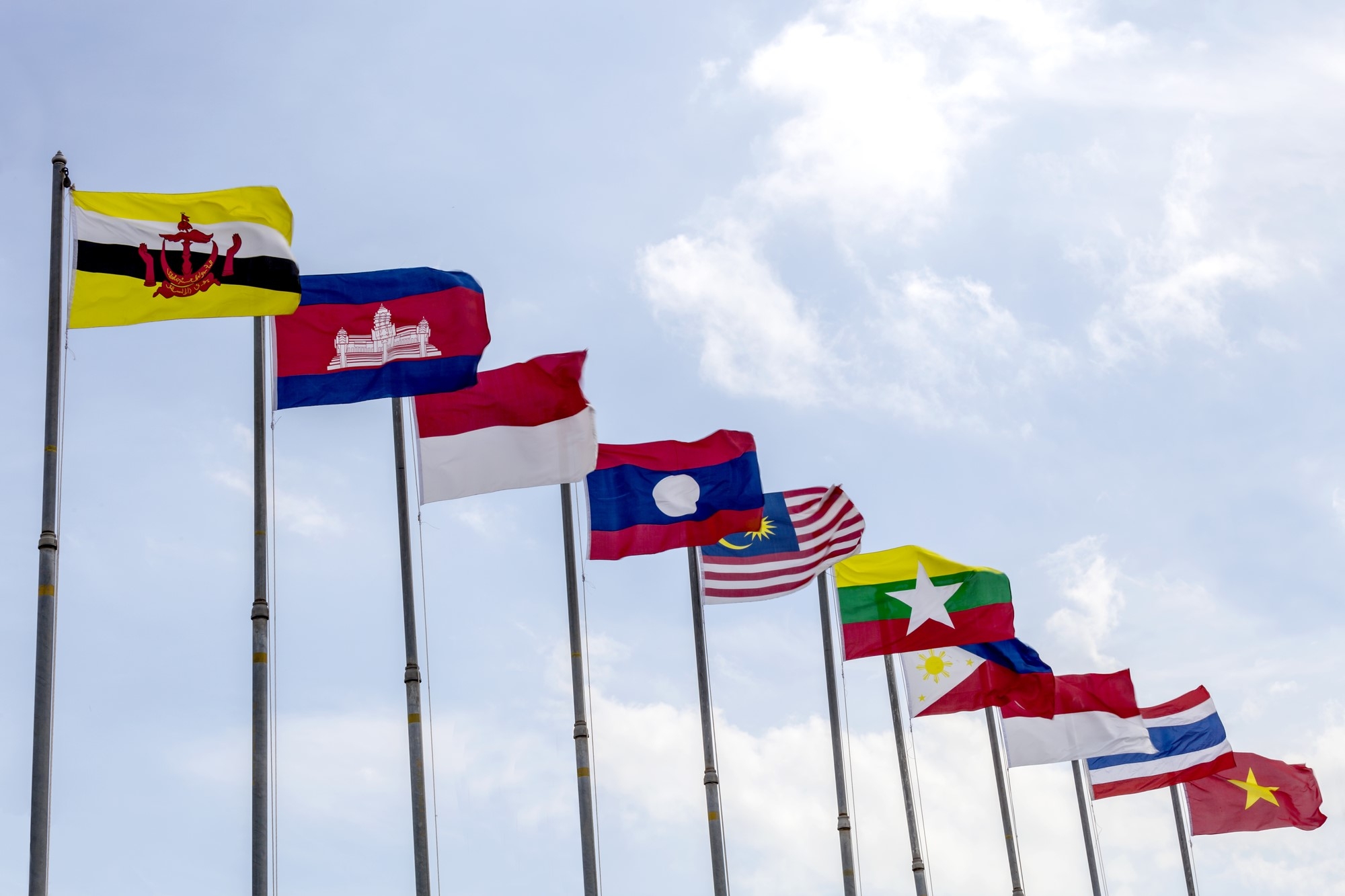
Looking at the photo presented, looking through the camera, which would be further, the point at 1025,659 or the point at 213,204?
the point at 1025,659

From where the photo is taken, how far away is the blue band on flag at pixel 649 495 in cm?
2897

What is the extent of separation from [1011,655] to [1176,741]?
8643 mm

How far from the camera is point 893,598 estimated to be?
3531 cm

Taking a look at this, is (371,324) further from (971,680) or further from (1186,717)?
(1186,717)

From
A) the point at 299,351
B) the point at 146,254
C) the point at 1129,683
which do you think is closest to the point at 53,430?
the point at 146,254

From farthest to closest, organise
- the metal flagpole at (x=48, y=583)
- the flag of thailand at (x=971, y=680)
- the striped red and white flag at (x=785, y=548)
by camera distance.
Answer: the flag of thailand at (x=971, y=680) → the striped red and white flag at (x=785, y=548) → the metal flagpole at (x=48, y=583)

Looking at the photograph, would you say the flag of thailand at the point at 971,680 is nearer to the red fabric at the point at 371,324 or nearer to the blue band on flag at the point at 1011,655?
the blue band on flag at the point at 1011,655

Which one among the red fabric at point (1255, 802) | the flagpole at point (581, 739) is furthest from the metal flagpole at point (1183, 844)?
the flagpole at point (581, 739)

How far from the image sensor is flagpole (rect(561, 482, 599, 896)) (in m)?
24.7

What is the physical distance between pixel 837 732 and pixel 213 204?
665 inches

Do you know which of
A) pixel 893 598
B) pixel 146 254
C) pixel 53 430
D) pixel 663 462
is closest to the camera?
pixel 53 430

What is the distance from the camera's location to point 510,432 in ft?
86.7

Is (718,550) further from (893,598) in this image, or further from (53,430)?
(53,430)

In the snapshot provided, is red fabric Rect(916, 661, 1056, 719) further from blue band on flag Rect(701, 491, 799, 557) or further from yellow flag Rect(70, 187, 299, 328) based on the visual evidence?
yellow flag Rect(70, 187, 299, 328)
